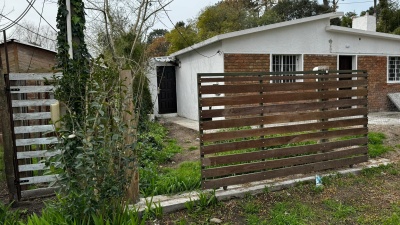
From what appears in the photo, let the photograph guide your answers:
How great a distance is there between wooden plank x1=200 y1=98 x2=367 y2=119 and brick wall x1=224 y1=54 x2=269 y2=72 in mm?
4883

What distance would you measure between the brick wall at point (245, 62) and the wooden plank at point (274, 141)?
4.99 meters

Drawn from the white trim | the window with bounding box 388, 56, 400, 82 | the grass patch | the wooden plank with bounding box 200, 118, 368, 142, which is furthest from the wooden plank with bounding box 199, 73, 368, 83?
the window with bounding box 388, 56, 400, 82

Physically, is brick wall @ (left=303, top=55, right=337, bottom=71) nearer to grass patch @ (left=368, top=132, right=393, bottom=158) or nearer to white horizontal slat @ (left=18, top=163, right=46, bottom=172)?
grass patch @ (left=368, top=132, right=393, bottom=158)

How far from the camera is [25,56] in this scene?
215 inches

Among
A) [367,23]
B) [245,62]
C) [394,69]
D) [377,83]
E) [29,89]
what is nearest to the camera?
[29,89]

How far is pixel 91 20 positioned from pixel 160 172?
659 centimetres

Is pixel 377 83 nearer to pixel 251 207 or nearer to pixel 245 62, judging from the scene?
pixel 245 62

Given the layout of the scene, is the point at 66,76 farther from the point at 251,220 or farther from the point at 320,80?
the point at 320,80

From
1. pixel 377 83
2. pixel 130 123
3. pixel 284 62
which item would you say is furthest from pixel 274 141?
pixel 377 83

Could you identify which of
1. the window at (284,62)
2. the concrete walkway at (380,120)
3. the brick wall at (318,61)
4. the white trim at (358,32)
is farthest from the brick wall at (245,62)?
the white trim at (358,32)

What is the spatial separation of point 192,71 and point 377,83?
24.4 ft

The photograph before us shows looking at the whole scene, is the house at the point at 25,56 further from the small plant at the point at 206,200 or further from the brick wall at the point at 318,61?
the brick wall at the point at 318,61

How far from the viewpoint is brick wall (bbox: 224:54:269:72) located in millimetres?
9289

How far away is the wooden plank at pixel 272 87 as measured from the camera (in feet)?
12.6
